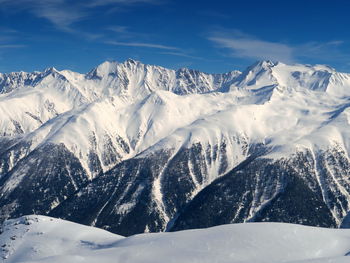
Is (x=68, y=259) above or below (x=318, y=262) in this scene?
below

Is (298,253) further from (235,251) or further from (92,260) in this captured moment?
(92,260)

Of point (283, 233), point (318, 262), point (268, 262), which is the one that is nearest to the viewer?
point (318, 262)

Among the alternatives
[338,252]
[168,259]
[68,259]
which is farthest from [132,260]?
[338,252]

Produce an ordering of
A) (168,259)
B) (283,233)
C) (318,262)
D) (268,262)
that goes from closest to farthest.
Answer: (318,262)
(268,262)
(168,259)
(283,233)

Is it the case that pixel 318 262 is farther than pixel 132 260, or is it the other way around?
pixel 132 260

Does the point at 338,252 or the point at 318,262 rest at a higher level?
the point at 318,262

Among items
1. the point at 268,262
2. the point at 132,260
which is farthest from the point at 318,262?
the point at 132,260

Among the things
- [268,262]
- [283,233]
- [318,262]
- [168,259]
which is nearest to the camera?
[318,262]

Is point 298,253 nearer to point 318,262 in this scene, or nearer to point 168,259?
point 318,262

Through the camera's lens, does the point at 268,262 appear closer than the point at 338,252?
Yes
